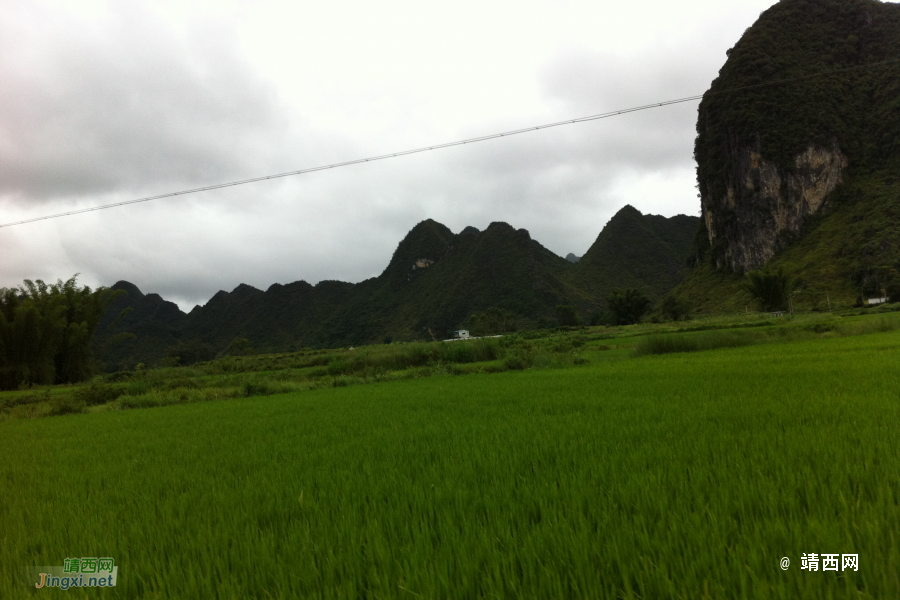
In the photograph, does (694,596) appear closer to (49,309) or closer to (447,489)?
(447,489)

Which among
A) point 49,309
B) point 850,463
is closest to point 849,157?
point 850,463

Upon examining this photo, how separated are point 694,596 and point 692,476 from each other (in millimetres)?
1207

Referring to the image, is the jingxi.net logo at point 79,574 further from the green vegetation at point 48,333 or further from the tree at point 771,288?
the tree at point 771,288

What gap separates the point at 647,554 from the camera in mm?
1485

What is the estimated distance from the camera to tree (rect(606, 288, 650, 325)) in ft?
187

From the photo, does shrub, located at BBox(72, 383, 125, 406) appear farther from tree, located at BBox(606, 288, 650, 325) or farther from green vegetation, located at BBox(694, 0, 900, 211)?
green vegetation, located at BBox(694, 0, 900, 211)

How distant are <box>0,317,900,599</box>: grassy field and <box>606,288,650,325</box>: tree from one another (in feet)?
184

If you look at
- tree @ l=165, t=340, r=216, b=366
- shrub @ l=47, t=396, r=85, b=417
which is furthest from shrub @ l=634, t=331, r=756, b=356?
tree @ l=165, t=340, r=216, b=366

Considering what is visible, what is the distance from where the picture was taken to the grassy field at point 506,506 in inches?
55.3

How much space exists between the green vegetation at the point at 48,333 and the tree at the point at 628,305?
55028 millimetres

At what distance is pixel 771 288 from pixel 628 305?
16.4 meters

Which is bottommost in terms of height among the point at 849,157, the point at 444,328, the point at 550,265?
the point at 444,328

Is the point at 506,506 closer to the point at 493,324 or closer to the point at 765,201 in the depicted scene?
the point at 493,324

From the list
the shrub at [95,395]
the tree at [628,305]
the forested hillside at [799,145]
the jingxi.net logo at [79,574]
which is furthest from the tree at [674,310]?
the jingxi.net logo at [79,574]
